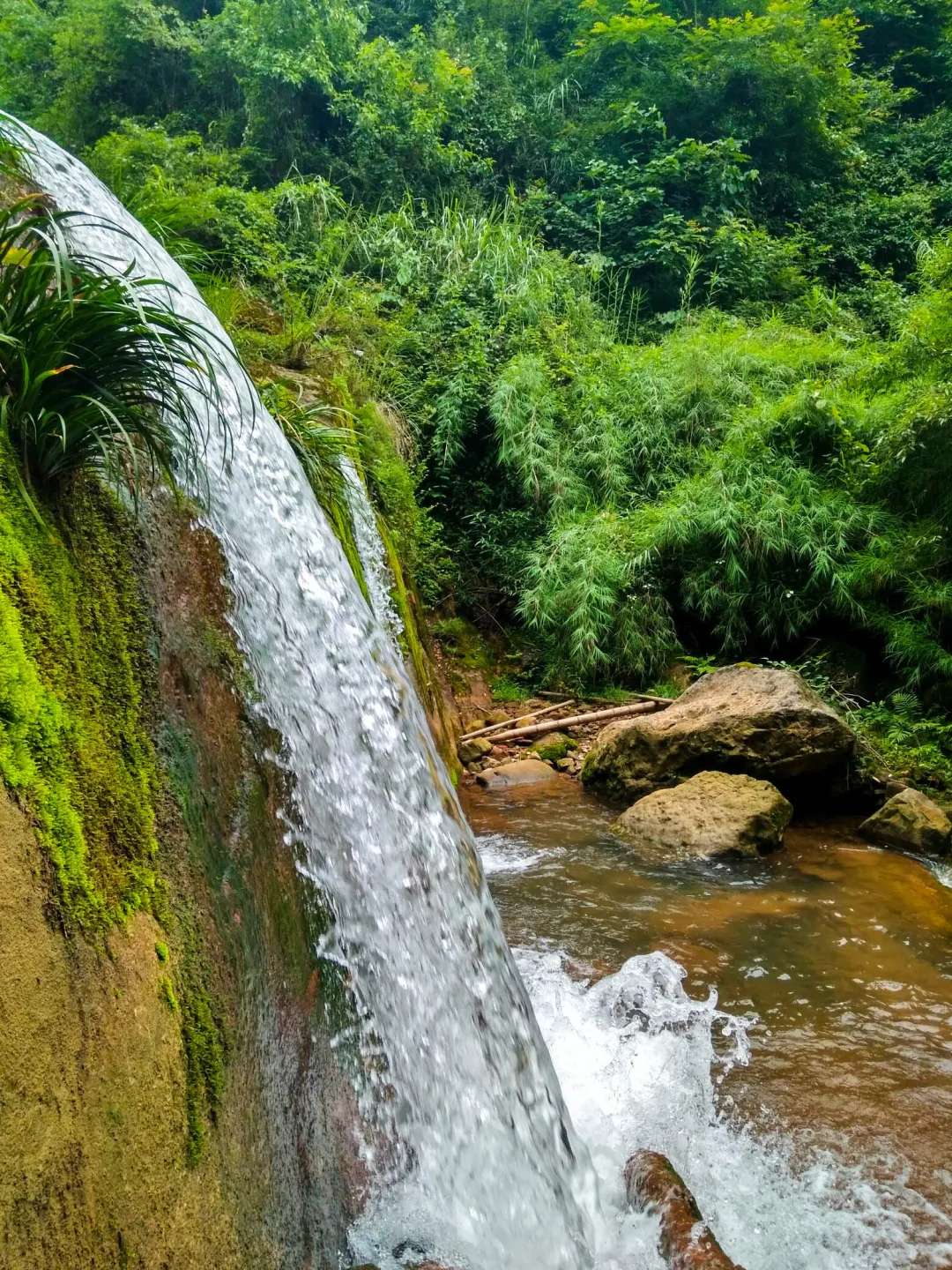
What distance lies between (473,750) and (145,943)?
5262 mm

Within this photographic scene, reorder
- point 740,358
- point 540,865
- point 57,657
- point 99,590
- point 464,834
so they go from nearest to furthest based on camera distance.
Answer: point 57,657, point 99,590, point 464,834, point 540,865, point 740,358

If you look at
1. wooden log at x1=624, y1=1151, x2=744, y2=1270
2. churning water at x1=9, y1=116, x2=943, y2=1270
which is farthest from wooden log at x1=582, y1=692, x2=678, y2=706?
wooden log at x1=624, y1=1151, x2=744, y2=1270

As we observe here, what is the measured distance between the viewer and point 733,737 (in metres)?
5.27

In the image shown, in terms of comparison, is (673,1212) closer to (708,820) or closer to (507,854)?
(507,854)

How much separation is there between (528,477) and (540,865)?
513 cm

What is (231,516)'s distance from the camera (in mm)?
2484

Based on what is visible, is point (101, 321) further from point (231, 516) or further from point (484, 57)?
point (484, 57)

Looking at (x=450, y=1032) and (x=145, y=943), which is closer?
(x=145, y=943)

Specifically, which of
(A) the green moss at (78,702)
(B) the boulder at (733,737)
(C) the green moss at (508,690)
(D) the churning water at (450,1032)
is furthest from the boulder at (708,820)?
(A) the green moss at (78,702)

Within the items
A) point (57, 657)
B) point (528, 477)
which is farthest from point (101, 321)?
point (528, 477)

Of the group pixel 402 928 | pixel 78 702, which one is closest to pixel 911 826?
pixel 402 928

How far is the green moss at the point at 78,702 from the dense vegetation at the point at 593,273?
333 centimetres

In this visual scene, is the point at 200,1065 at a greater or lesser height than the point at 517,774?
greater

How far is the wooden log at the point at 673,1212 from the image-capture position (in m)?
1.76
